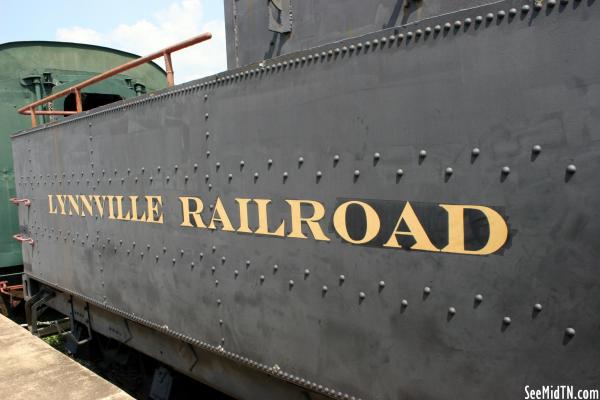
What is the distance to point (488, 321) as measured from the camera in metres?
1.54

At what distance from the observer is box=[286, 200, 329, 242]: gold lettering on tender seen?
1.98m

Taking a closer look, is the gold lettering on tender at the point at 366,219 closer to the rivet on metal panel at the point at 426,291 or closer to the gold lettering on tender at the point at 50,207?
the rivet on metal panel at the point at 426,291

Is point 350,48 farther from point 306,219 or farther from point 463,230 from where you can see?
point 463,230

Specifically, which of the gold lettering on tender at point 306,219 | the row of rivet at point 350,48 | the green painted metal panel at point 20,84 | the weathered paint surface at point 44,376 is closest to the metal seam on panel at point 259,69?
the row of rivet at point 350,48

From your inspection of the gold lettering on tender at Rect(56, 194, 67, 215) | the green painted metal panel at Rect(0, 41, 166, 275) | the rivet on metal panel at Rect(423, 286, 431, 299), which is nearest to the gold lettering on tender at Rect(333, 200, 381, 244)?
the rivet on metal panel at Rect(423, 286, 431, 299)

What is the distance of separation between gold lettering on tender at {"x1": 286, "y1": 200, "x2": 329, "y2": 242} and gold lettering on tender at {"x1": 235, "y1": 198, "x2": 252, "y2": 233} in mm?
295

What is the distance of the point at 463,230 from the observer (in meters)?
1.57

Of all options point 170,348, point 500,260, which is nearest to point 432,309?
point 500,260

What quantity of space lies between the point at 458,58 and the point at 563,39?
0.31 meters

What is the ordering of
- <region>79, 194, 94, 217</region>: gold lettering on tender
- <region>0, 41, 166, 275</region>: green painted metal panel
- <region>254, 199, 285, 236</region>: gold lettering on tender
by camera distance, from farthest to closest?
<region>0, 41, 166, 275</region>: green painted metal panel
<region>79, 194, 94, 217</region>: gold lettering on tender
<region>254, 199, 285, 236</region>: gold lettering on tender

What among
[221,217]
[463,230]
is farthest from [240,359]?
[463,230]

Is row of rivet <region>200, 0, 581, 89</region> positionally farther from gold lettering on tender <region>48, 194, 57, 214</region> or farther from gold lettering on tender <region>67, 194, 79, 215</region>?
gold lettering on tender <region>48, 194, 57, 214</region>

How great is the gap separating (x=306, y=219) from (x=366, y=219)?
0.31 m

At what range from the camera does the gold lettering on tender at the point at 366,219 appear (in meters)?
1.81
